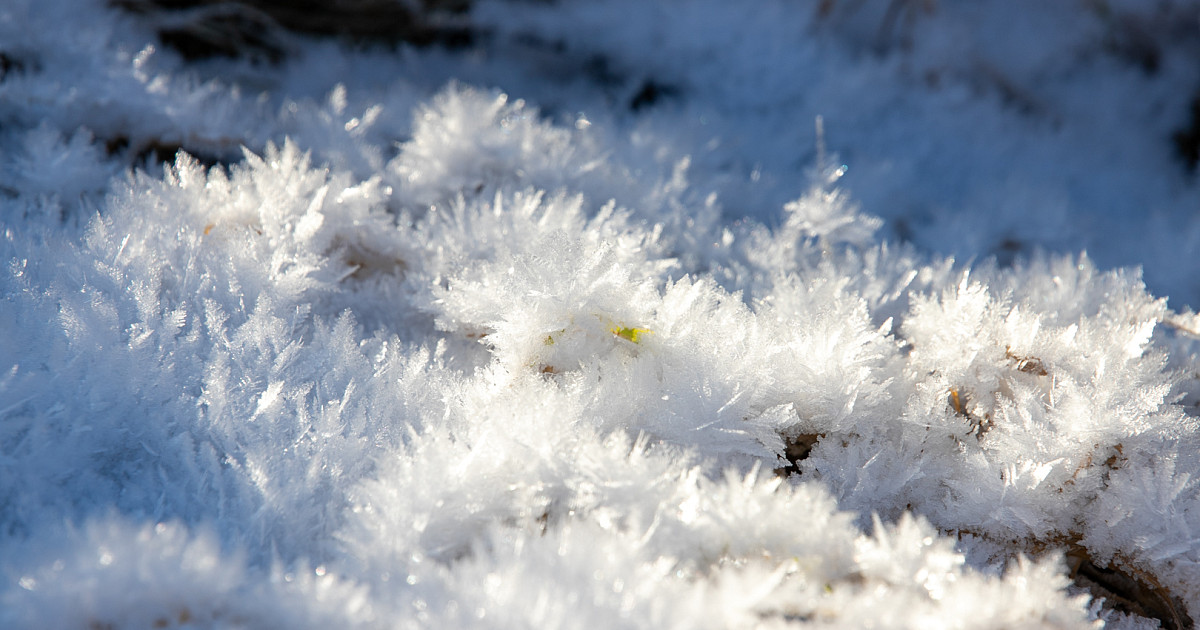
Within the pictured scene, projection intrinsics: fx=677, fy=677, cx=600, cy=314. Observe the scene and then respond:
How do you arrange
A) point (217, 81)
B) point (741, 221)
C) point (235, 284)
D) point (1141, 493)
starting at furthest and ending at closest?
point (217, 81), point (741, 221), point (235, 284), point (1141, 493)

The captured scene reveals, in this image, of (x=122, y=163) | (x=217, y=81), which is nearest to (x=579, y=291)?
(x=122, y=163)

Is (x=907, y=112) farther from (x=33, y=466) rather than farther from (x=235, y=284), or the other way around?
(x=33, y=466)

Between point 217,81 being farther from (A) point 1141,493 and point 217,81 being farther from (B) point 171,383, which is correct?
(A) point 1141,493

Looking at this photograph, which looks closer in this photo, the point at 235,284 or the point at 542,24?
the point at 235,284

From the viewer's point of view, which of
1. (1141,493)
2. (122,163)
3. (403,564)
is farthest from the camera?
(122,163)

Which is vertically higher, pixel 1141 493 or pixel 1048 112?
pixel 1048 112

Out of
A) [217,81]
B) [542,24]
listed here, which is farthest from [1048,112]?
[217,81]

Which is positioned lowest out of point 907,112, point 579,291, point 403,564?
point 403,564
